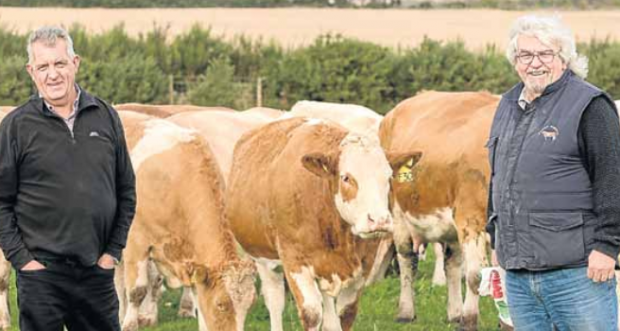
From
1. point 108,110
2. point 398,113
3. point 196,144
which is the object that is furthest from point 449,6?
point 108,110

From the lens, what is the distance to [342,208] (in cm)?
948

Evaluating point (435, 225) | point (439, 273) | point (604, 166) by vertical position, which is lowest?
point (439, 273)

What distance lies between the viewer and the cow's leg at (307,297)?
9719 mm

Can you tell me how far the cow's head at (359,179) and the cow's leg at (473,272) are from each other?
2052 mm

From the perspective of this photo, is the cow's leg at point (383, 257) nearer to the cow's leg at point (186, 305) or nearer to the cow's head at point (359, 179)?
the cow's leg at point (186, 305)

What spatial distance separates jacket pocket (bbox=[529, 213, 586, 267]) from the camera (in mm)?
5801

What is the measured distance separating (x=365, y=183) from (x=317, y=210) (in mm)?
666

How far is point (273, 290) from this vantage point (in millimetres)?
11250

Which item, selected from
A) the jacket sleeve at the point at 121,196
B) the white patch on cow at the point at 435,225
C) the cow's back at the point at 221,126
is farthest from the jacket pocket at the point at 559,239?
the cow's back at the point at 221,126

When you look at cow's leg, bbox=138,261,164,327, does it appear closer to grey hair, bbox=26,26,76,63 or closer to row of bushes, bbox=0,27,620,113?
grey hair, bbox=26,26,76,63

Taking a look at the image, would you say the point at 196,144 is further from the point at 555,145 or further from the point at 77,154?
the point at 555,145

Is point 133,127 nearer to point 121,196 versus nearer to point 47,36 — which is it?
point 121,196

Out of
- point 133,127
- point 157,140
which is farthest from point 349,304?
point 133,127

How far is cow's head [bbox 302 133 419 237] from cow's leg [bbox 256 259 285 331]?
1705 mm
